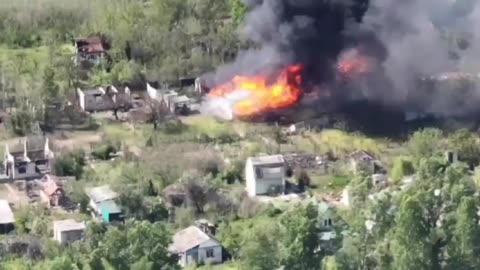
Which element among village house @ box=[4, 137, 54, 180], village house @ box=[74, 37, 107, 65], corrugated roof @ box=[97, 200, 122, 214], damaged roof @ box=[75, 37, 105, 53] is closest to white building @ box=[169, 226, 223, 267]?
corrugated roof @ box=[97, 200, 122, 214]

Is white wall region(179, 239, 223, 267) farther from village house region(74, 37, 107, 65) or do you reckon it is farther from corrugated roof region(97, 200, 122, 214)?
village house region(74, 37, 107, 65)

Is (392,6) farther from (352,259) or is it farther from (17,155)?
(352,259)

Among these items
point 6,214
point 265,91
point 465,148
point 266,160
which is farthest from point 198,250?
point 265,91

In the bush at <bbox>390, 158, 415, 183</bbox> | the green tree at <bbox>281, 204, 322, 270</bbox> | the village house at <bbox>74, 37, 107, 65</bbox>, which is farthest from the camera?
the village house at <bbox>74, 37, 107, 65</bbox>

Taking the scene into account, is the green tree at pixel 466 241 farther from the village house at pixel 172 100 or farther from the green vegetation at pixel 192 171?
the village house at pixel 172 100

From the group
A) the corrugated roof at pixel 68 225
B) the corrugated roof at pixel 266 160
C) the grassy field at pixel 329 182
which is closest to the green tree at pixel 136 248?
the corrugated roof at pixel 68 225

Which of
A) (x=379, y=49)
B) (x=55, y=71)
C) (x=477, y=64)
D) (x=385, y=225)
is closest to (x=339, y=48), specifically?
(x=379, y=49)

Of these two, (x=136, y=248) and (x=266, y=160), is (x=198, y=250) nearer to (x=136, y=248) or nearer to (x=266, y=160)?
(x=136, y=248)
